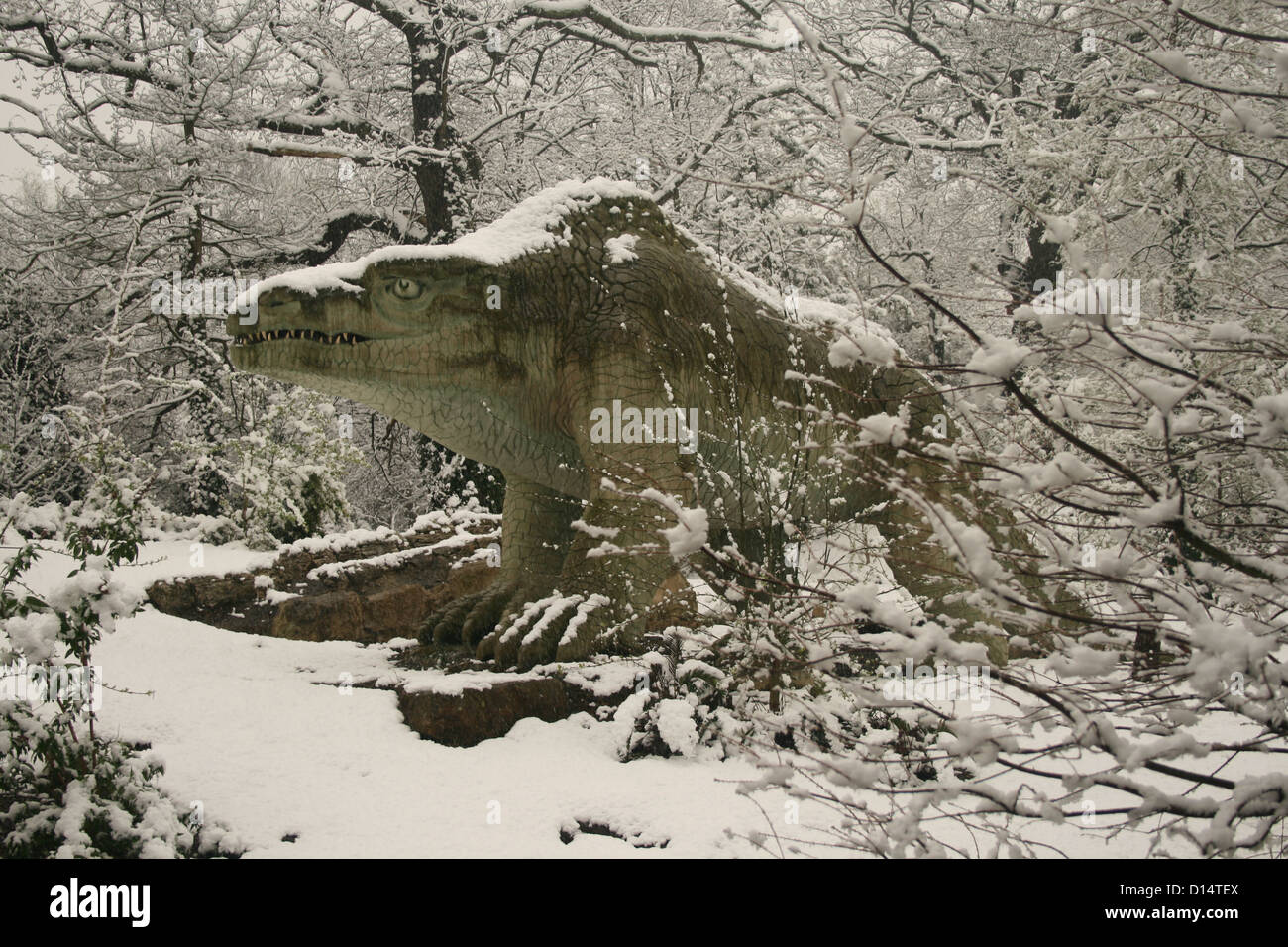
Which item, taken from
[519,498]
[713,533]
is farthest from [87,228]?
[713,533]

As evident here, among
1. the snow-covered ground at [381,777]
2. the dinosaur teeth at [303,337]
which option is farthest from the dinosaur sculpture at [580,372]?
the snow-covered ground at [381,777]

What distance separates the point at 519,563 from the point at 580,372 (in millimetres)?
1037

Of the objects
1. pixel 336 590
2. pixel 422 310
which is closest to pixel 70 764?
pixel 422 310

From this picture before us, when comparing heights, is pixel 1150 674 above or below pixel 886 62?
below

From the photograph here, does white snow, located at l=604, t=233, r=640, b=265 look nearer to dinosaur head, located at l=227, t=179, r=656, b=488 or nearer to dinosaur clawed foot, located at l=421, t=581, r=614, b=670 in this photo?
dinosaur head, located at l=227, t=179, r=656, b=488

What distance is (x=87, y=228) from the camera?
899cm

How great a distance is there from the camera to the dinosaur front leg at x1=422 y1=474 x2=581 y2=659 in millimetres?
4238

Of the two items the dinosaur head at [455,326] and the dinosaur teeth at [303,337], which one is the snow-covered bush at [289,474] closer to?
the dinosaur head at [455,326]

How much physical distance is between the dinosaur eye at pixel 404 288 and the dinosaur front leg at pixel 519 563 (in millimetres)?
1085

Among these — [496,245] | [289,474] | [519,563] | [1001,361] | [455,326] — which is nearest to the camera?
[1001,361]

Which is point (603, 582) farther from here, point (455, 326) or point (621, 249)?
point (621, 249)

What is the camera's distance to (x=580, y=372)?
3824mm

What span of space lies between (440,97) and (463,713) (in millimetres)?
6773
